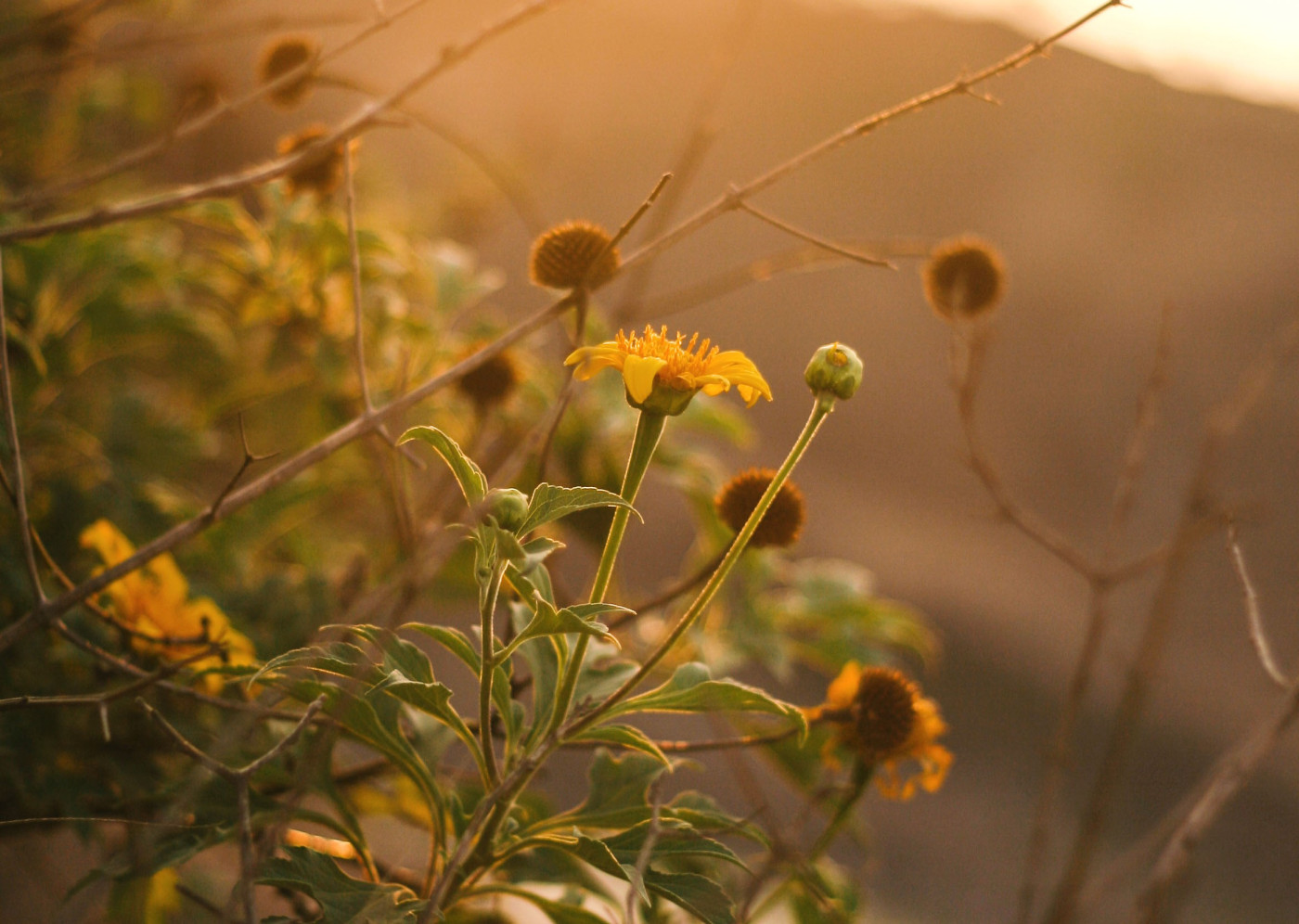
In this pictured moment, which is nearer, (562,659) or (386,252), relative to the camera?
(562,659)

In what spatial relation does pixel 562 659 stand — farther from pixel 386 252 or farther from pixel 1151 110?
pixel 1151 110

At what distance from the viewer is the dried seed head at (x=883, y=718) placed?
1.74ft

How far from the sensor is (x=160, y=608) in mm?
583

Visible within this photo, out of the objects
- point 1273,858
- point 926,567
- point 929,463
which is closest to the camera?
point 1273,858

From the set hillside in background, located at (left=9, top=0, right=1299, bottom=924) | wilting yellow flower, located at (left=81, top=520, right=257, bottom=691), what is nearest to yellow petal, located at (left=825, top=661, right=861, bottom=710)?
wilting yellow flower, located at (left=81, top=520, right=257, bottom=691)

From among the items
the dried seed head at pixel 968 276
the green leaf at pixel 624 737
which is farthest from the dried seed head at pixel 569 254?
the dried seed head at pixel 968 276

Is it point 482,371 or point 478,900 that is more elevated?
point 482,371

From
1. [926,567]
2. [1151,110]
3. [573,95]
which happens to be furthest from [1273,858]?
[573,95]

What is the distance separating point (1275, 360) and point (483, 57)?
11.2ft

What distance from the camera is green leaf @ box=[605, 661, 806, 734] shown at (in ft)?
1.34

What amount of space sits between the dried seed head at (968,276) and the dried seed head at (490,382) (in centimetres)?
36

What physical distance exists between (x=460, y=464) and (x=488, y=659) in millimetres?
85

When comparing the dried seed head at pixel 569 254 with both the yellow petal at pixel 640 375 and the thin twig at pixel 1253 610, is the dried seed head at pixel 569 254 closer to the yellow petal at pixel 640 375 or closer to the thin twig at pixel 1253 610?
the yellow petal at pixel 640 375

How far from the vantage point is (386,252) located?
2.73ft
